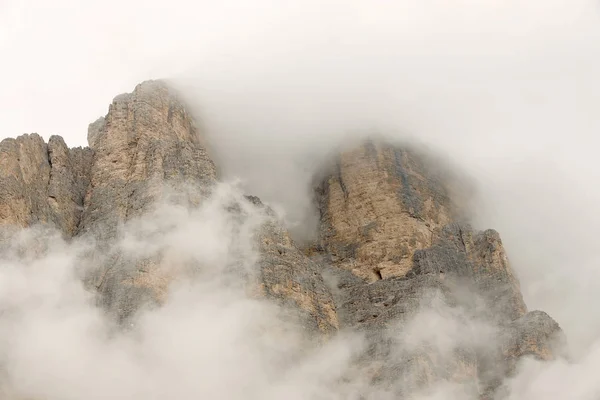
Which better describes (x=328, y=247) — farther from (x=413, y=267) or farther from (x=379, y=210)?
(x=413, y=267)

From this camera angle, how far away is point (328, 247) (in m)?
113

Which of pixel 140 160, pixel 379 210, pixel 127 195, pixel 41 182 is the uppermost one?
pixel 379 210

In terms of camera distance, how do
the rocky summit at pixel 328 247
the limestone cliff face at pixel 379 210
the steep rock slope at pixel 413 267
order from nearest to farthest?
the rocky summit at pixel 328 247
the steep rock slope at pixel 413 267
the limestone cliff face at pixel 379 210

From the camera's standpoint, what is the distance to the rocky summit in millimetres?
86375

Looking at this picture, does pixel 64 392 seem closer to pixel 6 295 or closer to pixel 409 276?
pixel 6 295

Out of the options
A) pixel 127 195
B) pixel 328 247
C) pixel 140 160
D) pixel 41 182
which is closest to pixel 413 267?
pixel 328 247

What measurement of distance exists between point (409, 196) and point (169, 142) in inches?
1238

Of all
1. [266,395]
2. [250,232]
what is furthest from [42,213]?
[266,395]

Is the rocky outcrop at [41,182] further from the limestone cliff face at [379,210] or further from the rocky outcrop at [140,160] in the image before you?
the limestone cliff face at [379,210]

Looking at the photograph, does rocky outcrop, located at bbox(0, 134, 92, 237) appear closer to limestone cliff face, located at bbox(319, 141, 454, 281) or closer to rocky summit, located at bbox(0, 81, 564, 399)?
rocky summit, located at bbox(0, 81, 564, 399)

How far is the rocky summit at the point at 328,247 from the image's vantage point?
86375mm

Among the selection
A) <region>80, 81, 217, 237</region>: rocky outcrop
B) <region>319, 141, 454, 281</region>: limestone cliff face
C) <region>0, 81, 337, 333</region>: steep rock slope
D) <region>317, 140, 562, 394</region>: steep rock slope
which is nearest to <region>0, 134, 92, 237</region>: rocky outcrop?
<region>0, 81, 337, 333</region>: steep rock slope

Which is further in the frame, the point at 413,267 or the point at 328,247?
the point at 328,247

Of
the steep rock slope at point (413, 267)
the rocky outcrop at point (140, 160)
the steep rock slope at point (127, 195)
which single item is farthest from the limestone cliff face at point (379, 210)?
the rocky outcrop at point (140, 160)
